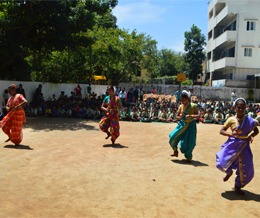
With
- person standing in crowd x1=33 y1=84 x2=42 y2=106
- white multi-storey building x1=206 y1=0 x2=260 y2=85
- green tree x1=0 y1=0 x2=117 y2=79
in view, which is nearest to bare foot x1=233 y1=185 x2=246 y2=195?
green tree x1=0 y1=0 x2=117 y2=79

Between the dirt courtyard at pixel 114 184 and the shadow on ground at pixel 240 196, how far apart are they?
0.02 m

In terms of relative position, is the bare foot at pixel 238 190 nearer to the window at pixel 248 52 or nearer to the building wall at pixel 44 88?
the building wall at pixel 44 88

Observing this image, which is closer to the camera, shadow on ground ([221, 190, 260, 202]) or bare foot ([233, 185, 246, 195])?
shadow on ground ([221, 190, 260, 202])

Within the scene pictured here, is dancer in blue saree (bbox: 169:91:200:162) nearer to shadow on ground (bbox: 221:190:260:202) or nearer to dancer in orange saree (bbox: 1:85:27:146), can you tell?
shadow on ground (bbox: 221:190:260:202)

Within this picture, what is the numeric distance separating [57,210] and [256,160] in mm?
5160

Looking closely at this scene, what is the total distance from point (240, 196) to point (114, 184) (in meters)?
2.12

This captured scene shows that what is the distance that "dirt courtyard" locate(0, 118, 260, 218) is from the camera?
134 inches

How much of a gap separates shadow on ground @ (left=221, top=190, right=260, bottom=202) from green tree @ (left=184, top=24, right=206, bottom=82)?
36.0 meters

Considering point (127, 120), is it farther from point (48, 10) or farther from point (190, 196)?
point (190, 196)

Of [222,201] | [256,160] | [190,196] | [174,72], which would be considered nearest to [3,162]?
[190,196]

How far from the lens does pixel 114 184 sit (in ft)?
14.1

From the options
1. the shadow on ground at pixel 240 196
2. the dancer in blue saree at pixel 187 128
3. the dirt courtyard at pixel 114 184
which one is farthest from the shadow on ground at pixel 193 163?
the shadow on ground at pixel 240 196

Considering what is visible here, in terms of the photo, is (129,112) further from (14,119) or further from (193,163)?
(193,163)

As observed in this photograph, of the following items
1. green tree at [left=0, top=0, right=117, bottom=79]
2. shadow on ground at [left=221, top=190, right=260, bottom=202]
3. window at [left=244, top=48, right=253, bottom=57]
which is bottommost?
shadow on ground at [left=221, top=190, right=260, bottom=202]
